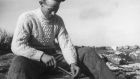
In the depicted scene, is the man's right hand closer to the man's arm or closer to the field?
the man's arm

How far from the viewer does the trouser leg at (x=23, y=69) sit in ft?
14.6

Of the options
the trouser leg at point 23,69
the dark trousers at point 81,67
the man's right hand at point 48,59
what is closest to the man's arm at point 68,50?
the dark trousers at point 81,67

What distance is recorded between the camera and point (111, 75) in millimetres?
4938

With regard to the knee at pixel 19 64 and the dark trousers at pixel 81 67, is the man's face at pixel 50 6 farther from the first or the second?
the knee at pixel 19 64

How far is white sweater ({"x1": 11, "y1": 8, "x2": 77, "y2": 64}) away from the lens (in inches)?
188

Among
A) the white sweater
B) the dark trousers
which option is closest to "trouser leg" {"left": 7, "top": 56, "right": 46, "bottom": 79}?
the dark trousers

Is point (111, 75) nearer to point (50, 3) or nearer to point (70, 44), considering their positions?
point (70, 44)

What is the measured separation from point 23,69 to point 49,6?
1.06 m

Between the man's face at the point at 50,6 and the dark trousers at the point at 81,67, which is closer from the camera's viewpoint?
the dark trousers at the point at 81,67

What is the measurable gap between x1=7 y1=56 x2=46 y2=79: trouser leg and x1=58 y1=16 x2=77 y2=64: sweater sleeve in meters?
0.52

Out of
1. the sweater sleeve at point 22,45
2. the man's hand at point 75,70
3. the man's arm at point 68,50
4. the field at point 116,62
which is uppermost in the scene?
the sweater sleeve at point 22,45

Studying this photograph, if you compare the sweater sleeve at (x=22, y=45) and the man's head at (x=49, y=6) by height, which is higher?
the man's head at (x=49, y=6)

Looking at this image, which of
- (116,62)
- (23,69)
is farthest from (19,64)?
(116,62)

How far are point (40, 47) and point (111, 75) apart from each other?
1160 mm
